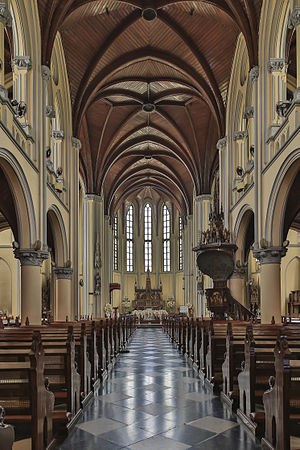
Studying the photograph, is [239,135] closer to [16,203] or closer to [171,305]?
[16,203]

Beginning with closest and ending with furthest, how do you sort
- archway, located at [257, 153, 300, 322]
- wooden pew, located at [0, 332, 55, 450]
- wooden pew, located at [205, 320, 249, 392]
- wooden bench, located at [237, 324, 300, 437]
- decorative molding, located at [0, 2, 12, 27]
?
wooden pew, located at [0, 332, 55, 450], wooden bench, located at [237, 324, 300, 437], wooden pew, located at [205, 320, 249, 392], decorative molding, located at [0, 2, 12, 27], archway, located at [257, 153, 300, 322]

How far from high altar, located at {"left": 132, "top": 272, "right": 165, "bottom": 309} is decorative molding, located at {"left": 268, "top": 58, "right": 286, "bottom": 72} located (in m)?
31.4

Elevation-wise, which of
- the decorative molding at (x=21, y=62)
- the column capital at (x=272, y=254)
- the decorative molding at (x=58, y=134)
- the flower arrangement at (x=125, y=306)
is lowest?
the flower arrangement at (x=125, y=306)

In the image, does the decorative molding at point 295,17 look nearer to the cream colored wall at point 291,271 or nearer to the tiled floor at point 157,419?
the tiled floor at point 157,419

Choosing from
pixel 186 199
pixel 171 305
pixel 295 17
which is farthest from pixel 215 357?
pixel 171 305

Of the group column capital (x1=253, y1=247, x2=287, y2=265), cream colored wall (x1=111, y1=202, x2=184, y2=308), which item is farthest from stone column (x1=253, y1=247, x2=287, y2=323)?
cream colored wall (x1=111, y1=202, x2=184, y2=308)

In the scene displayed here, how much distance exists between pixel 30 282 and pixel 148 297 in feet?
102

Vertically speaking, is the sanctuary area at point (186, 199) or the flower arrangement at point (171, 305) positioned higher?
the sanctuary area at point (186, 199)

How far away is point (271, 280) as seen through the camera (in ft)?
42.7

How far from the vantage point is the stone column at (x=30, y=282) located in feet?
42.1

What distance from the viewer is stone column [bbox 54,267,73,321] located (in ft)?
58.1

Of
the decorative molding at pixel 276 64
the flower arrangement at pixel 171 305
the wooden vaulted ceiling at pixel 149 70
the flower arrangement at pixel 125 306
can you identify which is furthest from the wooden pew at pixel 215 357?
the flower arrangement at pixel 125 306

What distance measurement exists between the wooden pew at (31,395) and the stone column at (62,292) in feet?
43.3

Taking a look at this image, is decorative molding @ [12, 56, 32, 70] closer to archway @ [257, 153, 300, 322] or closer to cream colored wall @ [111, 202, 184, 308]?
archway @ [257, 153, 300, 322]
